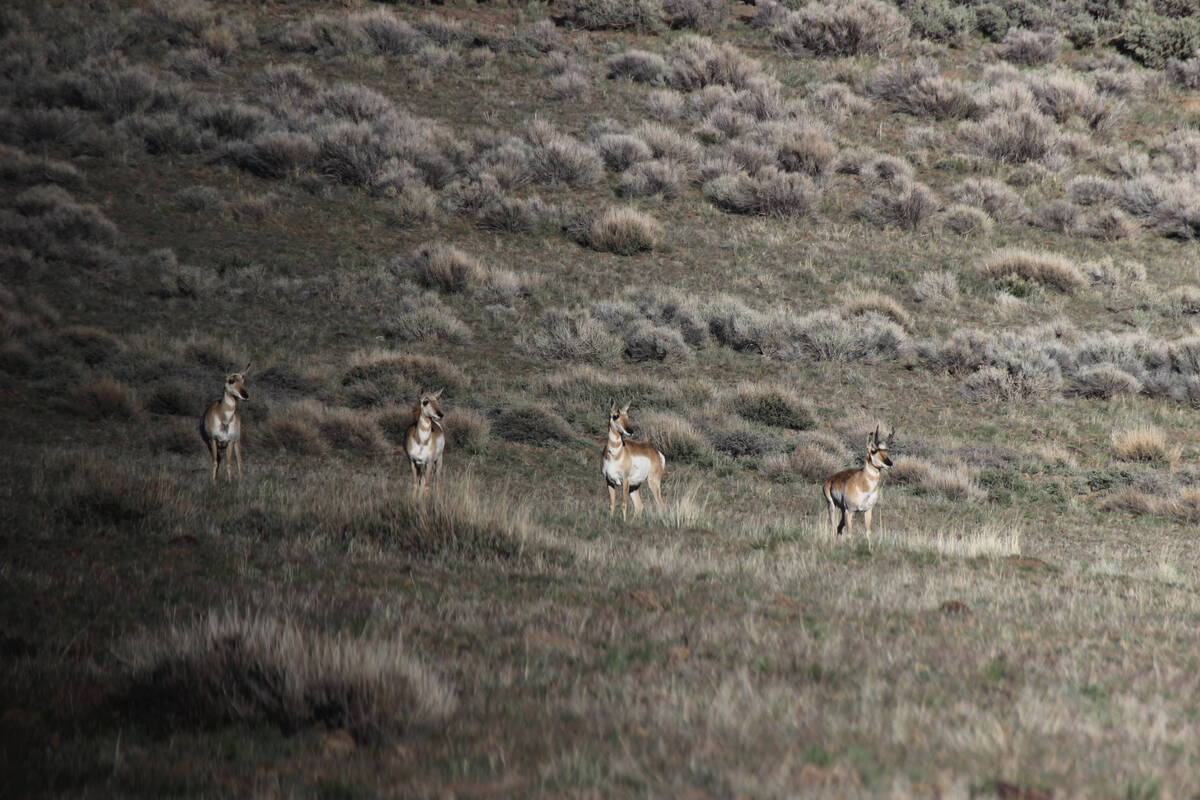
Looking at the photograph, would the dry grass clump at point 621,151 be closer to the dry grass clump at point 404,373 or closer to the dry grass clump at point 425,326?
the dry grass clump at point 425,326

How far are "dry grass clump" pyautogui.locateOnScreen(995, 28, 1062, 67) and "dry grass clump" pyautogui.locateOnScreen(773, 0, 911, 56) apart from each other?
4641mm

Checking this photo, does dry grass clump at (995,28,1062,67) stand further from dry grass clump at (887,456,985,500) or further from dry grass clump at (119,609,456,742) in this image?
dry grass clump at (119,609,456,742)

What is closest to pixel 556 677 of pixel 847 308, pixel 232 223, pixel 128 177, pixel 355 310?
pixel 355 310

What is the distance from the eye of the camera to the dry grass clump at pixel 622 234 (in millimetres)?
30547

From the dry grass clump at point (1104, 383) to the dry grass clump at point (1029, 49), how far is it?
27921 mm

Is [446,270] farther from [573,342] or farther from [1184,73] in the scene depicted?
[1184,73]

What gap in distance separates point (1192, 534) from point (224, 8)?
41.1 meters

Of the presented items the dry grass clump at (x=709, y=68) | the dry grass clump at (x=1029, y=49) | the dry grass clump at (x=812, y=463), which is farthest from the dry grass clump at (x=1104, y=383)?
the dry grass clump at (x=1029, y=49)

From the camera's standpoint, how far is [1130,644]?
6.66 metres

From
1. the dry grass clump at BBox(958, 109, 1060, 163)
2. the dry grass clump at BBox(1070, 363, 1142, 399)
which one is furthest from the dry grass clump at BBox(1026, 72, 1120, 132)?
the dry grass clump at BBox(1070, 363, 1142, 399)

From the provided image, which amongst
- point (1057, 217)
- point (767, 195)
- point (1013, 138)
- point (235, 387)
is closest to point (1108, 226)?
point (1057, 217)

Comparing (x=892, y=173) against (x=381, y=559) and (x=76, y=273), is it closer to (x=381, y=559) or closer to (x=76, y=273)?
(x=76, y=273)

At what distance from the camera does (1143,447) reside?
19.9 meters

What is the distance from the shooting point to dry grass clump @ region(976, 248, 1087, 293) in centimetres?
2994
